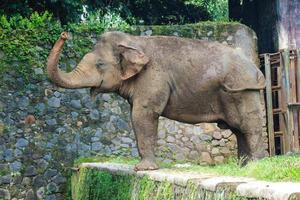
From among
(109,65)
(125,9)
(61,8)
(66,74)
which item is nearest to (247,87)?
(109,65)

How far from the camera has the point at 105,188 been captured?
7453mm

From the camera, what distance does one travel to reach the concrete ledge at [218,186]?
13.6ft

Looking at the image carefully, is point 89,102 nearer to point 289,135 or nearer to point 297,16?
point 289,135

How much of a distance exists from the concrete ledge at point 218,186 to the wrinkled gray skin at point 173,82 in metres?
0.64

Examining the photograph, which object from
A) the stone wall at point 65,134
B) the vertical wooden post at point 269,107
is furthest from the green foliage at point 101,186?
the vertical wooden post at point 269,107

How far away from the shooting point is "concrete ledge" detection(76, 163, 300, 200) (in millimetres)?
4160

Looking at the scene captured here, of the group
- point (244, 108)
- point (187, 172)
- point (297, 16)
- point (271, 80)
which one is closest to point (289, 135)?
point (271, 80)

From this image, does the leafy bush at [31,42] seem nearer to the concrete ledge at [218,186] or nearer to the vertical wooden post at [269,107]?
the vertical wooden post at [269,107]

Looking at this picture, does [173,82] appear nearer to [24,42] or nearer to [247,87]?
[247,87]

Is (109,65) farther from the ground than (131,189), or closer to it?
farther from the ground

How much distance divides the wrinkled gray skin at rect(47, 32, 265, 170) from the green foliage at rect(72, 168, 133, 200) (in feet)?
1.22

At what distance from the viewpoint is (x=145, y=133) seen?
260 inches

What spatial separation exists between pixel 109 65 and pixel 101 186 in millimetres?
1571

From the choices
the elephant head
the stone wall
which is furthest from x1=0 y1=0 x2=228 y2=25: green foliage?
the elephant head
